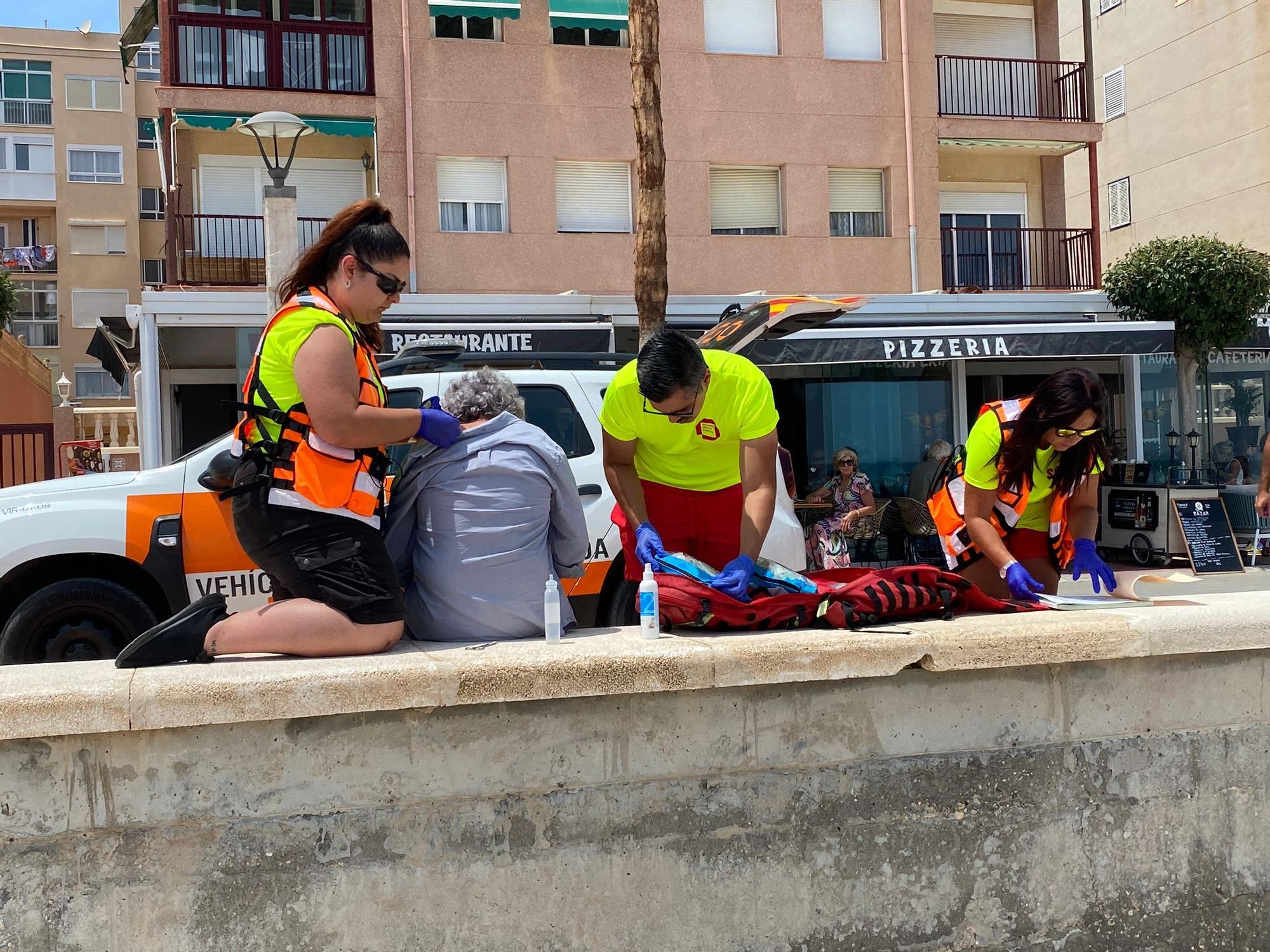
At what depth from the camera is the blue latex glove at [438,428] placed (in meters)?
3.43

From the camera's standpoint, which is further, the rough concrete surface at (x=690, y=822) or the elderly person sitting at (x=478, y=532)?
the elderly person sitting at (x=478, y=532)

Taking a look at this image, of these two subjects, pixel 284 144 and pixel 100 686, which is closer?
pixel 100 686

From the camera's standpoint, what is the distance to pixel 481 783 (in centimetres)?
295

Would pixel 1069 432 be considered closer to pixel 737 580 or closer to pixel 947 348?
pixel 737 580

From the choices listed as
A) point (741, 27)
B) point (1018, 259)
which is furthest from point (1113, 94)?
point (741, 27)

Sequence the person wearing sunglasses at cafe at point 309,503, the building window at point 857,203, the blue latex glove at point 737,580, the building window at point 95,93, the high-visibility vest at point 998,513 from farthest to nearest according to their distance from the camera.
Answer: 1. the building window at point 95,93
2. the building window at point 857,203
3. the high-visibility vest at point 998,513
4. the blue latex glove at point 737,580
5. the person wearing sunglasses at cafe at point 309,503

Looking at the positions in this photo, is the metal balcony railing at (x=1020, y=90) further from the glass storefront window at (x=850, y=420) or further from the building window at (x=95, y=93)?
the building window at (x=95, y=93)

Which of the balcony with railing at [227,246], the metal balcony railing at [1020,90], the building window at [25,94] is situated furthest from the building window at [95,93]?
the metal balcony railing at [1020,90]

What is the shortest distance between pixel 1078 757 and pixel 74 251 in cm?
4548

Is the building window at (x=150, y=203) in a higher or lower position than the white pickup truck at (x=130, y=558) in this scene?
higher

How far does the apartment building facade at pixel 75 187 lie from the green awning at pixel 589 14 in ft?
92.8

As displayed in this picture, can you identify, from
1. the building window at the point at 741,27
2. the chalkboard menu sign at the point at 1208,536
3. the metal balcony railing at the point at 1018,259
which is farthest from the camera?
the metal balcony railing at the point at 1018,259

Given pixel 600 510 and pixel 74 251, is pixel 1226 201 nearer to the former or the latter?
pixel 600 510

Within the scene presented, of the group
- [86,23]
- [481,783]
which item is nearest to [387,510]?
[481,783]
